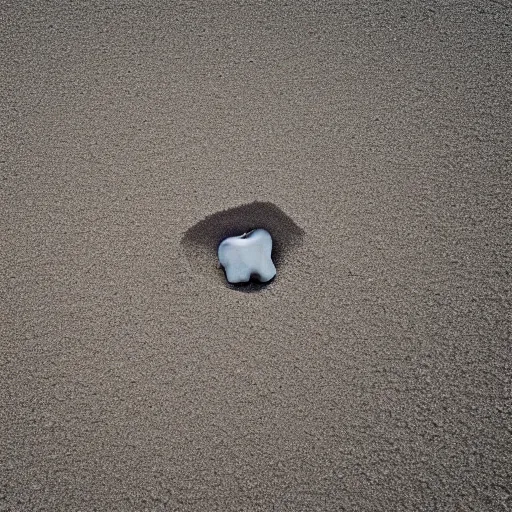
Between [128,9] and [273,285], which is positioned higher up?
[128,9]

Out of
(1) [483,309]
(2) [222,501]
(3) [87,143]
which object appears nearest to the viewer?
(2) [222,501]

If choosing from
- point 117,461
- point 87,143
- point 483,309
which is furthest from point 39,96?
point 483,309

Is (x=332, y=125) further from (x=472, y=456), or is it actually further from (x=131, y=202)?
(x=472, y=456)

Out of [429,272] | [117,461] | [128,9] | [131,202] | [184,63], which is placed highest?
[128,9]

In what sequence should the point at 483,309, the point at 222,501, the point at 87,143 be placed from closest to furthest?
the point at 222,501 → the point at 483,309 → the point at 87,143

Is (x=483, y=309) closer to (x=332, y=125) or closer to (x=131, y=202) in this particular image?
(x=332, y=125)

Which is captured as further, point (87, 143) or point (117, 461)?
point (87, 143)
